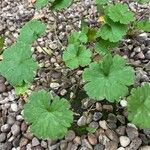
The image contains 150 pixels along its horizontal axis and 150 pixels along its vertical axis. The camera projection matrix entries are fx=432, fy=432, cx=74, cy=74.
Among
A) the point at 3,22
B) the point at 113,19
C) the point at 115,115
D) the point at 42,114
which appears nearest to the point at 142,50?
the point at 113,19

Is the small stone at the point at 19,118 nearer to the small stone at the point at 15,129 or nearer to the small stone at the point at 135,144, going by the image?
the small stone at the point at 15,129

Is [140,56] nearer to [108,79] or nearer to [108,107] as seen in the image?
[108,107]

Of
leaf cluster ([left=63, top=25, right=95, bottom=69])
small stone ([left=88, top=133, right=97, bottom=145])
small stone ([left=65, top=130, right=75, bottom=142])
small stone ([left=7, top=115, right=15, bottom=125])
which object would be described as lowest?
small stone ([left=88, top=133, right=97, bottom=145])

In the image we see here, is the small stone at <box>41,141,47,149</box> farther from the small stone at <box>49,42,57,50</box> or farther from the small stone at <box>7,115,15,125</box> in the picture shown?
the small stone at <box>49,42,57,50</box>

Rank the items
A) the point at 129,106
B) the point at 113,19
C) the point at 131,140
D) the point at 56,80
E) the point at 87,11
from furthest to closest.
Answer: the point at 87,11
the point at 56,80
the point at 113,19
the point at 131,140
the point at 129,106

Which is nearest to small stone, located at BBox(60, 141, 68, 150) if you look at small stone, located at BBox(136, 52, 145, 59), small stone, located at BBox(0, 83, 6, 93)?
small stone, located at BBox(0, 83, 6, 93)

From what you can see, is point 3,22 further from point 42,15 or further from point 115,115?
point 115,115

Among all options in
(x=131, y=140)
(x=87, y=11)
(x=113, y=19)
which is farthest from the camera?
(x=87, y=11)
